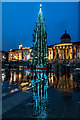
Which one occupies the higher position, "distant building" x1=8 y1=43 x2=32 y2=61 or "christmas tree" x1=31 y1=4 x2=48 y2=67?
"distant building" x1=8 y1=43 x2=32 y2=61

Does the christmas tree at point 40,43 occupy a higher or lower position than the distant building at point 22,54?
lower

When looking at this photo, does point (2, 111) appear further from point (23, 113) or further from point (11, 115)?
point (23, 113)

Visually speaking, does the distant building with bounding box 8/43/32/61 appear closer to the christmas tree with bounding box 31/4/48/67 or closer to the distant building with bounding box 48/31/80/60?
the distant building with bounding box 48/31/80/60

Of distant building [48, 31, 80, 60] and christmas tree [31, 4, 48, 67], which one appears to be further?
distant building [48, 31, 80, 60]

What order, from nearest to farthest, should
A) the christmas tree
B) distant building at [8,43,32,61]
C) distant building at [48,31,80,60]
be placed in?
the christmas tree → distant building at [48,31,80,60] → distant building at [8,43,32,61]

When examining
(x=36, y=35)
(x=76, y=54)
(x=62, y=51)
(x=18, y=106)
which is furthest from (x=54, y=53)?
(x=18, y=106)

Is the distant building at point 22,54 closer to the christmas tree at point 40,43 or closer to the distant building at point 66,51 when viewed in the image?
the distant building at point 66,51

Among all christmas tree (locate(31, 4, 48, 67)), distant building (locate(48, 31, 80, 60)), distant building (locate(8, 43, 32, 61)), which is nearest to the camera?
christmas tree (locate(31, 4, 48, 67))

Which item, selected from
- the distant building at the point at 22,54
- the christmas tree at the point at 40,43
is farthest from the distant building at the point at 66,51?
the christmas tree at the point at 40,43

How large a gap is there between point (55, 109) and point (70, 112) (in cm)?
73

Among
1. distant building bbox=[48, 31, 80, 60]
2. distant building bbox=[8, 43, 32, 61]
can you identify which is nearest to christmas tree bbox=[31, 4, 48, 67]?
distant building bbox=[48, 31, 80, 60]

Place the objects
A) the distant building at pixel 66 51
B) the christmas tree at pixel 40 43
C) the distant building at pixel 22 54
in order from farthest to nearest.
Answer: the distant building at pixel 22 54 < the distant building at pixel 66 51 < the christmas tree at pixel 40 43

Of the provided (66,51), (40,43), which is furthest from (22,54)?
(40,43)

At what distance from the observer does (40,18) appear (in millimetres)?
28375
